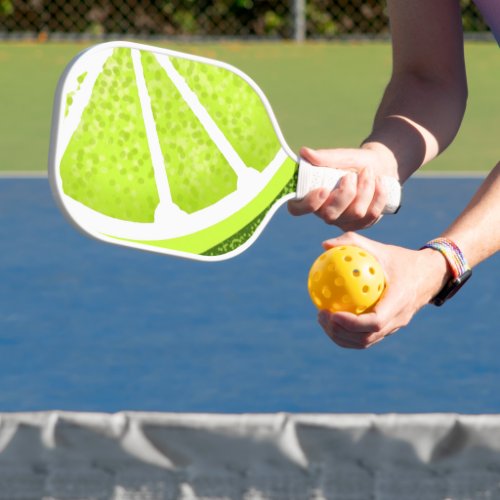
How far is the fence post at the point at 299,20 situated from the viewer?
12766mm

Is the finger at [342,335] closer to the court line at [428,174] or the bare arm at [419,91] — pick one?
the bare arm at [419,91]

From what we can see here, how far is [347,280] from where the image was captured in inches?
83.4

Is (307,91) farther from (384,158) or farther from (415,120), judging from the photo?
(384,158)

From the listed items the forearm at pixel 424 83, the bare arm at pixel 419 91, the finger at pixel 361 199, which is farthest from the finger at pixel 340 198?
the forearm at pixel 424 83

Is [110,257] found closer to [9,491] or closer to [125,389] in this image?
[125,389]

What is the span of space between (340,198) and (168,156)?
285mm

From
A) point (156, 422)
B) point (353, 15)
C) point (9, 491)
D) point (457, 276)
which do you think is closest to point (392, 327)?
point (457, 276)

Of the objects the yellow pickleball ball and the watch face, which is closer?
the yellow pickleball ball

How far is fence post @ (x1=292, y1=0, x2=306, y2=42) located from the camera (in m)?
12.8

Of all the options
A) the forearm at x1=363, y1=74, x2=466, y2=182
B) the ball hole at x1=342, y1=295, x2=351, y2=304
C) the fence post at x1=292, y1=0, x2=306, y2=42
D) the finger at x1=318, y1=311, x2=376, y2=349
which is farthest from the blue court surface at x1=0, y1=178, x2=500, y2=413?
the fence post at x1=292, y1=0, x2=306, y2=42

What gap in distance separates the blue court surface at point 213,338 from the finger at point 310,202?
191cm

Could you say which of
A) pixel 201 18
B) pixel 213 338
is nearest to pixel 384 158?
pixel 213 338

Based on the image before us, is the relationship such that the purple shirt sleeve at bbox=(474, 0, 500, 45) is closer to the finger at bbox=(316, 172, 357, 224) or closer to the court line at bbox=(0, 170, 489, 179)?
the finger at bbox=(316, 172, 357, 224)

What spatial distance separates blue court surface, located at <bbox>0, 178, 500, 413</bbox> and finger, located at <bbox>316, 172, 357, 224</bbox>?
2012mm
